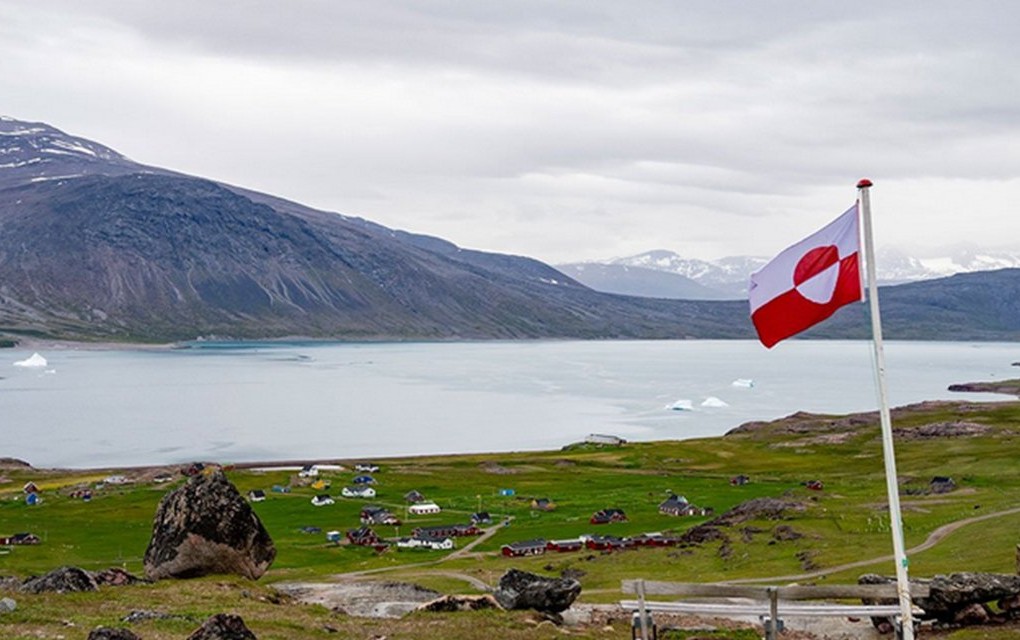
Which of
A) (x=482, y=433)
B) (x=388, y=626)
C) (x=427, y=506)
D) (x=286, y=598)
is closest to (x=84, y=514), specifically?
(x=427, y=506)

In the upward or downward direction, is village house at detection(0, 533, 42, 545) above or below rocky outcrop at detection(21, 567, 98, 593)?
below

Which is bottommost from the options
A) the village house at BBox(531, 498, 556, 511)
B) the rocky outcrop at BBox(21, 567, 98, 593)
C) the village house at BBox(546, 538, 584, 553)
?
the village house at BBox(531, 498, 556, 511)

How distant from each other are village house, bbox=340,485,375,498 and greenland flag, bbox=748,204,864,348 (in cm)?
9415

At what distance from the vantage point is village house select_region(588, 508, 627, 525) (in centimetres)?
8688

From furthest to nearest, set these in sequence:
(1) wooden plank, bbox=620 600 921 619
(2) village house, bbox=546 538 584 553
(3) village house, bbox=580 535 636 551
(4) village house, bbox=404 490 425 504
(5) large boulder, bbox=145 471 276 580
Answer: (4) village house, bbox=404 490 425 504 → (2) village house, bbox=546 538 584 553 → (3) village house, bbox=580 535 636 551 → (5) large boulder, bbox=145 471 276 580 → (1) wooden plank, bbox=620 600 921 619

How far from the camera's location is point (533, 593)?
29922 mm

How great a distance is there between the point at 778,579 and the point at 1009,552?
9.87m

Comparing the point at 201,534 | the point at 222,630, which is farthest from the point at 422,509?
the point at 222,630

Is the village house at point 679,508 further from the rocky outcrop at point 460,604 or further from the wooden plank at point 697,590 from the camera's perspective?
the wooden plank at point 697,590

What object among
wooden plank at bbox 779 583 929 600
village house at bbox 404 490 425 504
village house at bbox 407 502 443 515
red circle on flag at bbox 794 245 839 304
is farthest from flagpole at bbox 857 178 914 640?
village house at bbox 404 490 425 504

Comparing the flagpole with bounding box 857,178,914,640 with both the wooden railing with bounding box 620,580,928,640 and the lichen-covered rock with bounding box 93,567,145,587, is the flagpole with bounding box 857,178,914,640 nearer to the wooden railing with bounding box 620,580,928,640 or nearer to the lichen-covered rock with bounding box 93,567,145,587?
the wooden railing with bounding box 620,580,928,640

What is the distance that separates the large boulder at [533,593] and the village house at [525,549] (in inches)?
1541

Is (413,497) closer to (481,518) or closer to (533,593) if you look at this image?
(481,518)

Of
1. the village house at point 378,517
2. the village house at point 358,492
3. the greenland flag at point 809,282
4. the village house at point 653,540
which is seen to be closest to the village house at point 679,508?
the village house at point 653,540
